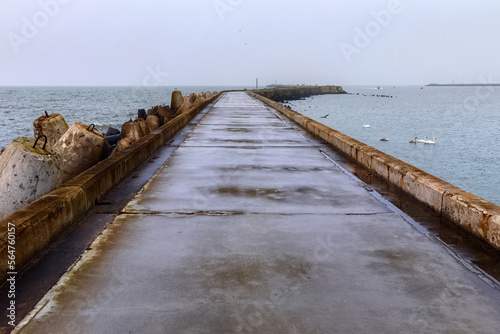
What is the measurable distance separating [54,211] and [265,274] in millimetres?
2171

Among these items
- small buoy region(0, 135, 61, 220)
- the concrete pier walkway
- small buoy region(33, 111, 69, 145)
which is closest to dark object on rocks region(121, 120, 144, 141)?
small buoy region(33, 111, 69, 145)

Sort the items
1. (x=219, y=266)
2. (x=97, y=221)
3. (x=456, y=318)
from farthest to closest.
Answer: (x=97, y=221) < (x=219, y=266) < (x=456, y=318)

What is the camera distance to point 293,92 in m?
114

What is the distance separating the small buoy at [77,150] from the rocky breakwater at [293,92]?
70.2 metres

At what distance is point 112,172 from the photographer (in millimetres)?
6387

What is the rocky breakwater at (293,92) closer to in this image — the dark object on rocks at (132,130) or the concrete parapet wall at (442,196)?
the dark object on rocks at (132,130)

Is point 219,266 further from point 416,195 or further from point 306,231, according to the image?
point 416,195

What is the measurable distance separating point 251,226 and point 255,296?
159 cm

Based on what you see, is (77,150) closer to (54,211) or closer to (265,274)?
(54,211)

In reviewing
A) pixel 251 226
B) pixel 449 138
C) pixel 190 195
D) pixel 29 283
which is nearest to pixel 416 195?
pixel 251 226

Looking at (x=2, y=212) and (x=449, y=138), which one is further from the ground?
(x=2, y=212)

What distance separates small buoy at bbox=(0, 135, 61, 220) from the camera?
15.8 ft

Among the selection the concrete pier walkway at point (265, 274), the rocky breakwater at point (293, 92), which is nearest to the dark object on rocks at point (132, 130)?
the concrete pier walkway at point (265, 274)

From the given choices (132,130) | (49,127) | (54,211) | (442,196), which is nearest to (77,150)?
(49,127)
